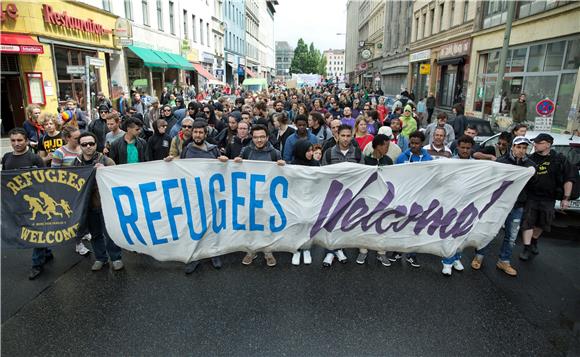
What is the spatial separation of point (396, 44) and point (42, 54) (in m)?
37.1

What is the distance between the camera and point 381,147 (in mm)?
5074

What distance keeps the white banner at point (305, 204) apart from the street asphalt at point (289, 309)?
0.45 m

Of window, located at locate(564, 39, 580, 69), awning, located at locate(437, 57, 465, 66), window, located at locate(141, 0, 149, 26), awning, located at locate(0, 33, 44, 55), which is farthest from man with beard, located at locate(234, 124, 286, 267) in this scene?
awning, located at locate(437, 57, 465, 66)

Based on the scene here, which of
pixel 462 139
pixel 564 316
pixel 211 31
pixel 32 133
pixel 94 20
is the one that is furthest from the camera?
pixel 211 31

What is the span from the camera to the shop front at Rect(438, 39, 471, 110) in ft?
76.5

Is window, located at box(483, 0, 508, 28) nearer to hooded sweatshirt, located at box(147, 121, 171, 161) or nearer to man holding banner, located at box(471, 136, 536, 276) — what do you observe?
man holding banner, located at box(471, 136, 536, 276)

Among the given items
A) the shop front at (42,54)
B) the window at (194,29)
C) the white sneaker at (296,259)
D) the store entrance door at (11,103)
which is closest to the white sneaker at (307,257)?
the white sneaker at (296,259)

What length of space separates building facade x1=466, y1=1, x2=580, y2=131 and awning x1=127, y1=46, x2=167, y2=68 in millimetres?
17507

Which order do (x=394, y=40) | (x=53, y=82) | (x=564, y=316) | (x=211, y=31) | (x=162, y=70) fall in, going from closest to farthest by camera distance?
1. (x=564, y=316)
2. (x=53, y=82)
3. (x=162, y=70)
4. (x=211, y=31)
5. (x=394, y=40)

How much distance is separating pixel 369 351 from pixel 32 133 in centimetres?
781

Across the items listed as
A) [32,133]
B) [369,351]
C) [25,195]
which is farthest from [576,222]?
[32,133]

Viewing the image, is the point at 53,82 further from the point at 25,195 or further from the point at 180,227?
the point at 180,227

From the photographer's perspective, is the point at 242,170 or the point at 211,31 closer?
the point at 242,170

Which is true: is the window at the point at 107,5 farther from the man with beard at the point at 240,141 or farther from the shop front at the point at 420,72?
the shop front at the point at 420,72
